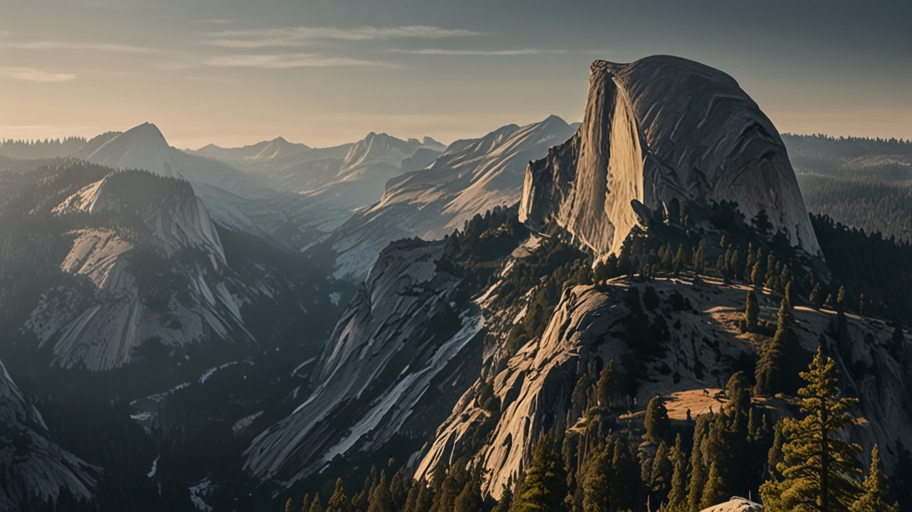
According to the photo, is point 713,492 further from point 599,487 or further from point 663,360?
point 663,360

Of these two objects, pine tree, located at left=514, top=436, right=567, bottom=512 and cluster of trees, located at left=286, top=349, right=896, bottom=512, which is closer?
cluster of trees, located at left=286, top=349, right=896, bottom=512

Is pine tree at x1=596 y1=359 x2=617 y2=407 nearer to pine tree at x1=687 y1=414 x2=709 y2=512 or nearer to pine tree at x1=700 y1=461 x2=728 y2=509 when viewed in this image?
pine tree at x1=687 y1=414 x2=709 y2=512

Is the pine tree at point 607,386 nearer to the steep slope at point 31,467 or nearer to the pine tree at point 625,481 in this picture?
the pine tree at point 625,481

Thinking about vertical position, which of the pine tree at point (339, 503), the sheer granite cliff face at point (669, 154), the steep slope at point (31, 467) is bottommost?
the steep slope at point (31, 467)

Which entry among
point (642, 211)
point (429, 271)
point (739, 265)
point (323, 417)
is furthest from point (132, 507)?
point (739, 265)

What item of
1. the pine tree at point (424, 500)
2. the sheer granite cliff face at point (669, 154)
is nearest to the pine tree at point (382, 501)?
the pine tree at point (424, 500)

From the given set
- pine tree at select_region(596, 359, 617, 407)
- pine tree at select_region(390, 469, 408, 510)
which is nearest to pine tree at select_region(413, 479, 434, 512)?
pine tree at select_region(390, 469, 408, 510)
